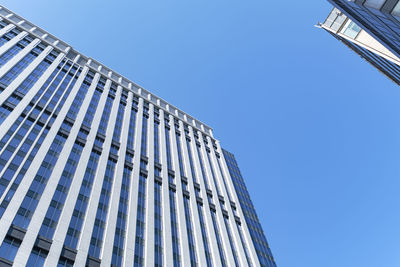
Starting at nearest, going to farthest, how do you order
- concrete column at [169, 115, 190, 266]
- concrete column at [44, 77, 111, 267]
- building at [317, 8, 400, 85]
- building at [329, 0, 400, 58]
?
building at [329, 0, 400, 58], concrete column at [44, 77, 111, 267], building at [317, 8, 400, 85], concrete column at [169, 115, 190, 266]

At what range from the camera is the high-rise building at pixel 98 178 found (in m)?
39.7

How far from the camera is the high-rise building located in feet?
130

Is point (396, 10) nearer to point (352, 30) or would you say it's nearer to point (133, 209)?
point (352, 30)

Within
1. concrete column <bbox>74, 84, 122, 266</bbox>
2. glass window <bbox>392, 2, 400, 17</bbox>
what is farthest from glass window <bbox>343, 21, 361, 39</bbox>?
concrete column <bbox>74, 84, 122, 266</bbox>

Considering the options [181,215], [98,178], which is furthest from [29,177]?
[181,215]

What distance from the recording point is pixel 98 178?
51625mm

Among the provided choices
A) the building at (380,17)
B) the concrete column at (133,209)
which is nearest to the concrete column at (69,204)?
the concrete column at (133,209)

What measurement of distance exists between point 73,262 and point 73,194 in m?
10.5

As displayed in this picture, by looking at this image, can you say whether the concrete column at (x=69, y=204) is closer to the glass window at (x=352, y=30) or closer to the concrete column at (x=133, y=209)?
the concrete column at (x=133, y=209)

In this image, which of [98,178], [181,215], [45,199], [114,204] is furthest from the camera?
[181,215]

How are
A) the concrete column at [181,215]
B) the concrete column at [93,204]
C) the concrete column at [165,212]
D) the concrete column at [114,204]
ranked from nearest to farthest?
the concrete column at [93,204] → the concrete column at [114,204] → the concrete column at [165,212] → the concrete column at [181,215]

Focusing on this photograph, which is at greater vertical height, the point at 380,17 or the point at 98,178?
the point at 98,178

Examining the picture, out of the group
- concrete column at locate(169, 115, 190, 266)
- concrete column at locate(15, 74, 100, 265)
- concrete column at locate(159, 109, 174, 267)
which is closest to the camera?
concrete column at locate(15, 74, 100, 265)

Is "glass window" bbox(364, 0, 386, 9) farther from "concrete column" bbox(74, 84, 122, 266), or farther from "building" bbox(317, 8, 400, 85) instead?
"concrete column" bbox(74, 84, 122, 266)
